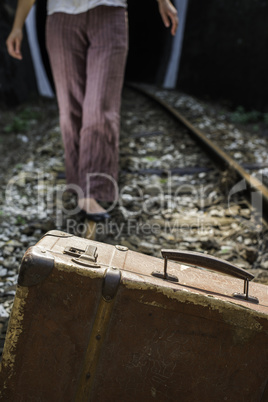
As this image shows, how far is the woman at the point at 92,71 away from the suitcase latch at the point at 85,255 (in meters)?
1.31

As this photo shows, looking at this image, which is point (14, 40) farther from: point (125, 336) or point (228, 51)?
point (228, 51)

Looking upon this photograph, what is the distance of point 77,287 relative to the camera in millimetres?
1234

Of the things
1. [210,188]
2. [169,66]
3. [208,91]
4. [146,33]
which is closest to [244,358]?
[210,188]

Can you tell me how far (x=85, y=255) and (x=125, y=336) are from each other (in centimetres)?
29

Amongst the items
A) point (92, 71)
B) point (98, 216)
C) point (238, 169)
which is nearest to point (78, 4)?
point (92, 71)

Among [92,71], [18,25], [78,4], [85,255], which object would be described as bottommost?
[85,255]

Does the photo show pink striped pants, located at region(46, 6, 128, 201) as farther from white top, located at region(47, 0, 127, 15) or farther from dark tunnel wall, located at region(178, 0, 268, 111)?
dark tunnel wall, located at region(178, 0, 268, 111)

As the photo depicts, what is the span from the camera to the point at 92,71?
264cm

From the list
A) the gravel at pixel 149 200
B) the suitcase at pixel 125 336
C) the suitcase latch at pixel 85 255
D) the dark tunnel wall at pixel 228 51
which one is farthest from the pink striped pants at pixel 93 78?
the dark tunnel wall at pixel 228 51

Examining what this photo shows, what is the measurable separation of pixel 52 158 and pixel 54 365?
3213 millimetres

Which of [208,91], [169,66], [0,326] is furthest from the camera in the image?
[169,66]

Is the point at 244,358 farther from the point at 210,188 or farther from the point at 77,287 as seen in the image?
the point at 210,188

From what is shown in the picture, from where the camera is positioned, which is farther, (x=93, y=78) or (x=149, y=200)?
(x=149, y=200)

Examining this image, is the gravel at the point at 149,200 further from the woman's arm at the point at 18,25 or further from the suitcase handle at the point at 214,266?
the woman's arm at the point at 18,25
